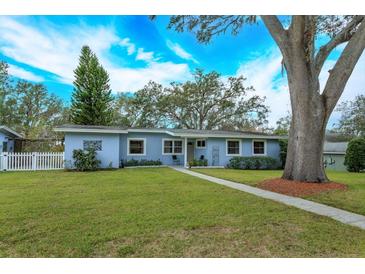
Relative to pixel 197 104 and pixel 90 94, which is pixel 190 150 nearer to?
pixel 197 104

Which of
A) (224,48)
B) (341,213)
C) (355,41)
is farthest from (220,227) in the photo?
(224,48)

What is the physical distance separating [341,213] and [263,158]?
11682 mm

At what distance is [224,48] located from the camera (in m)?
12.1

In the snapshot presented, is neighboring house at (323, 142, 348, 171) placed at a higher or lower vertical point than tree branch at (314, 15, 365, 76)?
lower

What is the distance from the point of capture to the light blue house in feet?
46.1

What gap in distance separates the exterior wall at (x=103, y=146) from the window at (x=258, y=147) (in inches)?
Result: 379

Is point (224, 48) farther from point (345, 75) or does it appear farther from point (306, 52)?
point (345, 75)

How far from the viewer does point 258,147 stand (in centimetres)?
1736

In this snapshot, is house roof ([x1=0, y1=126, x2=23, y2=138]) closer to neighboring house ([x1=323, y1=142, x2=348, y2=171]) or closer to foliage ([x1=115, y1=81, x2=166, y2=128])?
foliage ([x1=115, y1=81, x2=166, y2=128])

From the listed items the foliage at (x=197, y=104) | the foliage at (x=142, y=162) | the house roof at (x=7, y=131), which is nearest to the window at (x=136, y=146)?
the foliage at (x=142, y=162)

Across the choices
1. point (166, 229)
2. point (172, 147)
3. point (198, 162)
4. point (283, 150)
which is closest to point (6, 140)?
point (172, 147)

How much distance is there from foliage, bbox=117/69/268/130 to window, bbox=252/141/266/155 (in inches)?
426

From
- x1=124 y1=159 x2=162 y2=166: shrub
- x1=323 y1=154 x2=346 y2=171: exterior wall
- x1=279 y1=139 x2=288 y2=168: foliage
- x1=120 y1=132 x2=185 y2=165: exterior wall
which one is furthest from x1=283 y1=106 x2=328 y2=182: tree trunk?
x1=323 y1=154 x2=346 y2=171: exterior wall

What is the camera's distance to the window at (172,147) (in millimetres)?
16766
